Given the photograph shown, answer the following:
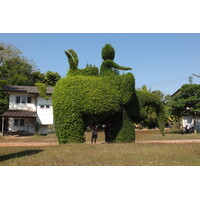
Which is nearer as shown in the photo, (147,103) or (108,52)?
(108,52)

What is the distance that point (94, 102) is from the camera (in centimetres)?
1114

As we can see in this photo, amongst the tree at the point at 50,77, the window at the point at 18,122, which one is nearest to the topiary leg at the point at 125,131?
the window at the point at 18,122

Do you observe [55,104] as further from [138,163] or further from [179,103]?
[179,103]

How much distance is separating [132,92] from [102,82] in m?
1.80

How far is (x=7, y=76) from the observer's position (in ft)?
121

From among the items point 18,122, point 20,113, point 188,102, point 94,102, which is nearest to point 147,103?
point 94,102

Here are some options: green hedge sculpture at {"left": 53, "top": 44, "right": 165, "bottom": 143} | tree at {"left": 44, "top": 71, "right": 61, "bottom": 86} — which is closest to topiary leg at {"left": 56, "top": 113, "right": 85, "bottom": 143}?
green hedge sculpture at {"left": 53, "top": 44, "right": 165, "bottom": 143}

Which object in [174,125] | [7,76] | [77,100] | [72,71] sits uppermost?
[7,76]

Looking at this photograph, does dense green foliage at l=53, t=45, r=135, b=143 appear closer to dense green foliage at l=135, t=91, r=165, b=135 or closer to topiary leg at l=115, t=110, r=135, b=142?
topiary leg at l=115, t=110, r=135, b=142

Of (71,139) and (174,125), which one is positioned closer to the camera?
(71,139)

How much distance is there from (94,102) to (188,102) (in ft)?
61.4

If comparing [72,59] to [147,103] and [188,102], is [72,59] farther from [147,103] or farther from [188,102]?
[188,102]

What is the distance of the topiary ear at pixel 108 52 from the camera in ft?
42.1

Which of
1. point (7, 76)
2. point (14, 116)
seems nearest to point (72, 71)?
point (14, 116)
